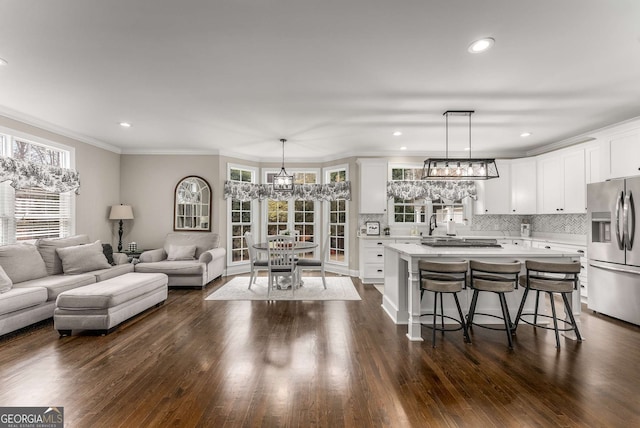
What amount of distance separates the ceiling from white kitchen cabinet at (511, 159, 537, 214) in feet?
3.75

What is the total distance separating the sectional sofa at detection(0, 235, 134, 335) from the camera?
3.31 meters

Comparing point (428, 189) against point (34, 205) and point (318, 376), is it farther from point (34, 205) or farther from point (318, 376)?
point (34, 205)

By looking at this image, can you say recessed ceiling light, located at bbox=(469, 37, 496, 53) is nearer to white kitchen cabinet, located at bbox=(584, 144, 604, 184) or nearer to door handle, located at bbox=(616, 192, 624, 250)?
door handle, located at bbox=(616, 192, 624, 250)

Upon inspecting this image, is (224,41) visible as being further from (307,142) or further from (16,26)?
(307,142)

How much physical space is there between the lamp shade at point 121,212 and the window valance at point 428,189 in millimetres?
5281

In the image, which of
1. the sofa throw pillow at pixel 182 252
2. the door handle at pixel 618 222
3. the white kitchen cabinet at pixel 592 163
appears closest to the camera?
the door handle at pixel 618 222

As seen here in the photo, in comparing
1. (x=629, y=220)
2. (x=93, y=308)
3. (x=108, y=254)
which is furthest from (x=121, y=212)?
(x=629, y=220)

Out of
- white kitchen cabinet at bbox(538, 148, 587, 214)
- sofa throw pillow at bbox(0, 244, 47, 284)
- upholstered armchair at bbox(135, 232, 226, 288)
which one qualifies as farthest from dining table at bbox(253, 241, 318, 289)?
white kitchen cabinet at bbox(538, 148, 587, 214)

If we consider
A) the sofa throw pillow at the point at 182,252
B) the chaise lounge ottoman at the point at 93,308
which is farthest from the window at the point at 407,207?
the chaise lounge ottoman at the point at 93,308

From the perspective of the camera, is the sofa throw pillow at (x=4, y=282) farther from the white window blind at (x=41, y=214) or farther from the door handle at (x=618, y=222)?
the door handle at (x=618, y=222)

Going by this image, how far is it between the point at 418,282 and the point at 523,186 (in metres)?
4.11

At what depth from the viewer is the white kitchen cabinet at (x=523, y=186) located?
589 centimetres

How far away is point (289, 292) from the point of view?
204 inches

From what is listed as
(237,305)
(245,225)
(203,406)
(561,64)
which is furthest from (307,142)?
(203,406)
